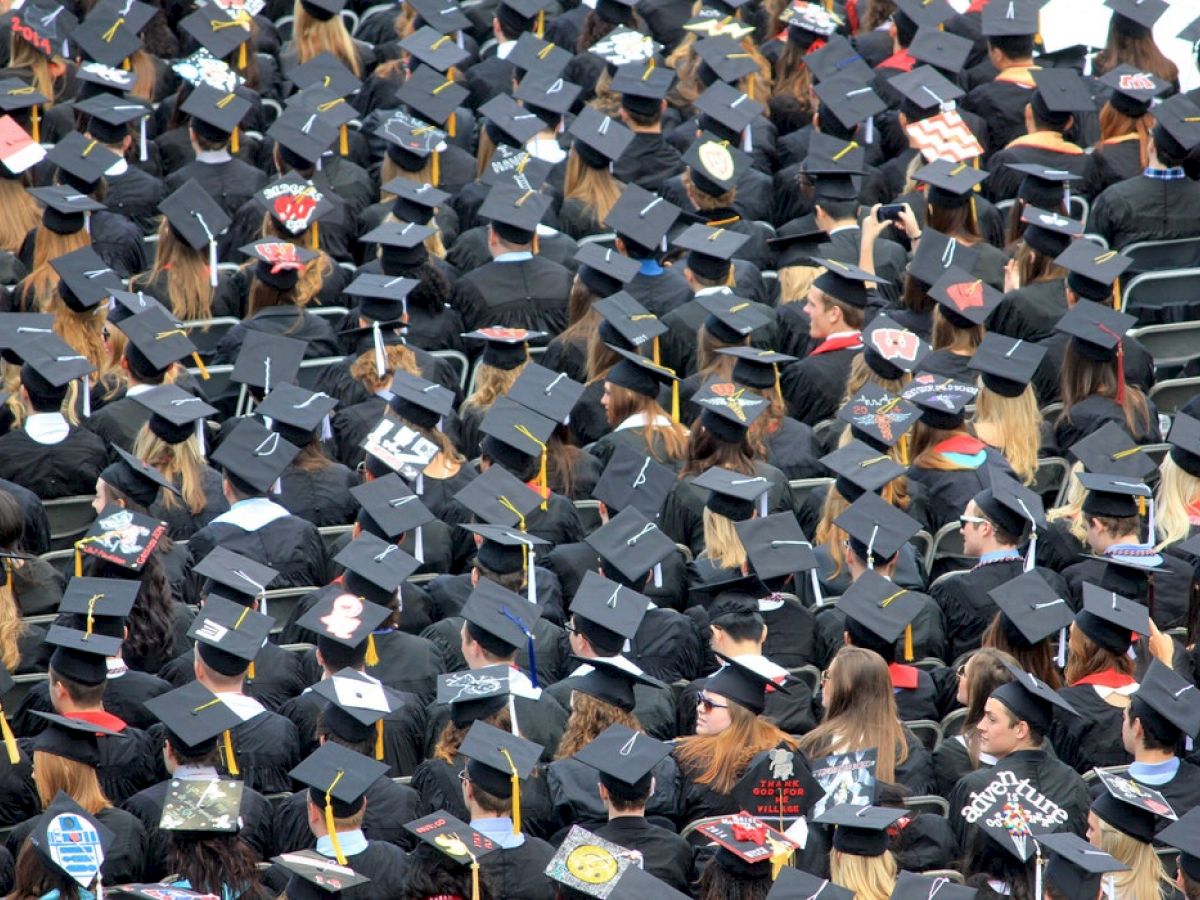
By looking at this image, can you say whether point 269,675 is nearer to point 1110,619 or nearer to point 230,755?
point 230,755

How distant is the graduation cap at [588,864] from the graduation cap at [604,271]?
3.67 meters

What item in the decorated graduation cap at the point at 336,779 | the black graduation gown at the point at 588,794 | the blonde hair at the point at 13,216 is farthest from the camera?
the blonde hair at the point at 13,216

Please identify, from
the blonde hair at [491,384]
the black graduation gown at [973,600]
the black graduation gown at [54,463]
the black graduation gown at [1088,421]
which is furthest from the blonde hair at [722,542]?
the black graduation gown at [54,463]

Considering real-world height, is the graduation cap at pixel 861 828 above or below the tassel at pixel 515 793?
above

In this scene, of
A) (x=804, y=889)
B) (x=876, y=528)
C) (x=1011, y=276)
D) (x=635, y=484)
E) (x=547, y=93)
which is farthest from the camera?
(x=547, y=93)

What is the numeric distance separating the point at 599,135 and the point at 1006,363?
2748 millimetres

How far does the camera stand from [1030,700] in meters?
8.03

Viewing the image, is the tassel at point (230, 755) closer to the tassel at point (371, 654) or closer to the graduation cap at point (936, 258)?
the tassel at point (371, 654)

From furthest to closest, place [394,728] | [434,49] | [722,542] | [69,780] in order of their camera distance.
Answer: [434,49] < [722,542] < [394,728] < [69,780]

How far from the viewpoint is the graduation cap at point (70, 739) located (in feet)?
27.2

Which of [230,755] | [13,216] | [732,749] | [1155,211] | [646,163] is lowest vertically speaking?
[13,216]

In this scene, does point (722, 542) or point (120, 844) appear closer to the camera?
point (120, 844)

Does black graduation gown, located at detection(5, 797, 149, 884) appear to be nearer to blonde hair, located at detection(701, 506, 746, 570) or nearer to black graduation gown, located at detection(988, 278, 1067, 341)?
blonde hair, located at detection(701, 506, 746, 570)

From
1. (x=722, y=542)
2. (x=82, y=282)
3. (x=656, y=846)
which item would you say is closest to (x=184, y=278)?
(x=82, y=282)
